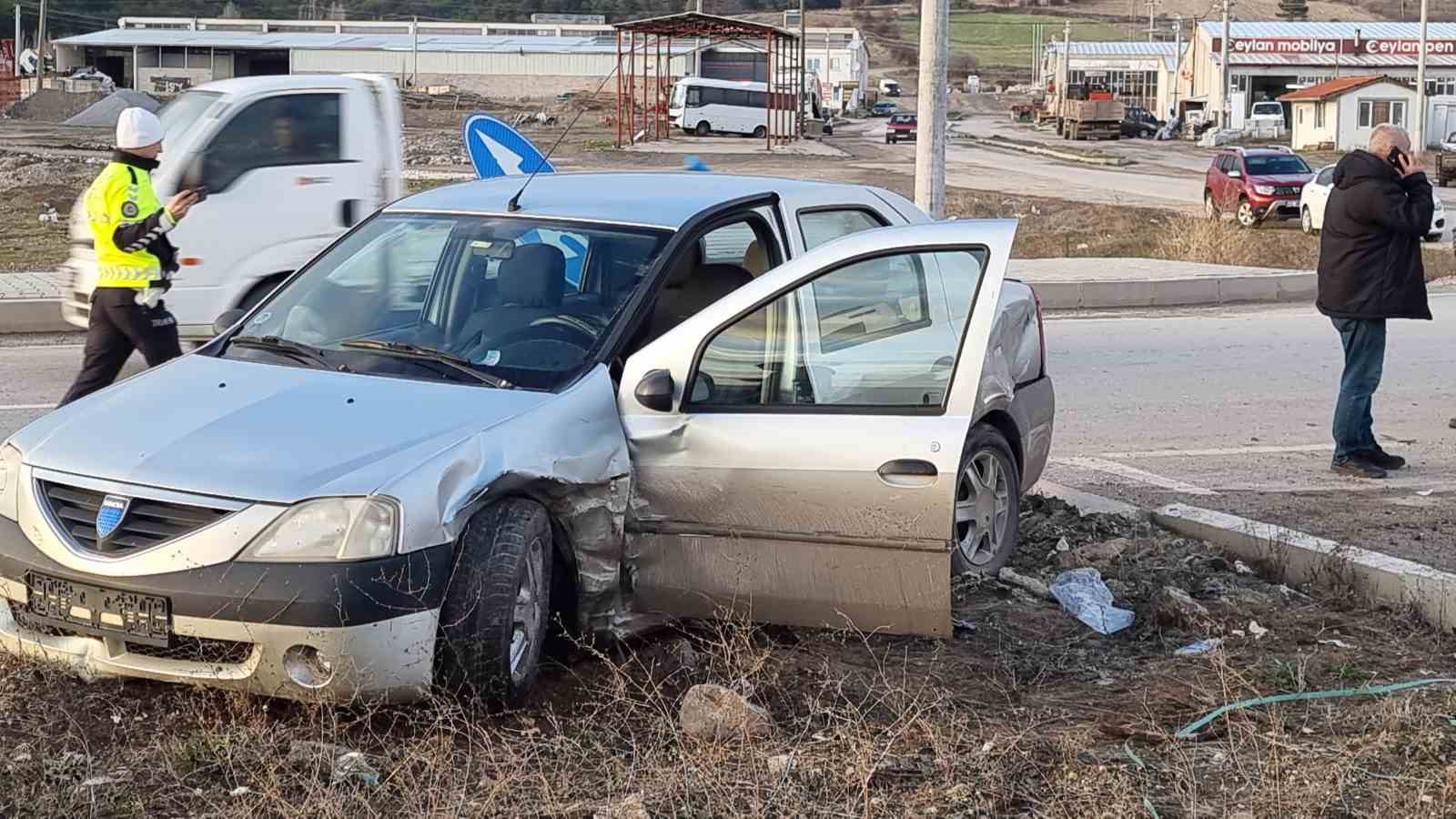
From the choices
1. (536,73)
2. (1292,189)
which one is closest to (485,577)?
(1292,189)

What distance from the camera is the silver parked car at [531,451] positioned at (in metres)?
4.14

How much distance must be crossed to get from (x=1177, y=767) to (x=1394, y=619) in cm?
187

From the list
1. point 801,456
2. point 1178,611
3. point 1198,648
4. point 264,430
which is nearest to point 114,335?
point 264,430

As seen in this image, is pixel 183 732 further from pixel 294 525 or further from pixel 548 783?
pixel 548 783

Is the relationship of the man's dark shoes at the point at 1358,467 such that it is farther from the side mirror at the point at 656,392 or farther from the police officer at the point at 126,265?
the police officer at the point at 126,265

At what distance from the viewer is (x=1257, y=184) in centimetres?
2819

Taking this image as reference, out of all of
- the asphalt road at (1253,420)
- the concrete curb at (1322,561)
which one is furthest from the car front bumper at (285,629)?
the asphalt road at (1253,420)

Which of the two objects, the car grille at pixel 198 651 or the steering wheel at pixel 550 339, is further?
the steering wheel at pixel 550 339

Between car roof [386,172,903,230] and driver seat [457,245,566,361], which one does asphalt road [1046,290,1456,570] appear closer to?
car roof [386,172,903,230]

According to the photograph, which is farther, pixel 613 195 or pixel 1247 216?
pixel 1247 216

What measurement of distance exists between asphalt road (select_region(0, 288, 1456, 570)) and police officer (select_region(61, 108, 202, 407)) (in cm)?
196

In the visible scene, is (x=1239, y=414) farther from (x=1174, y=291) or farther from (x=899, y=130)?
(x=899, y=130)

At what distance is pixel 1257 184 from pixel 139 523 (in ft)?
87.0

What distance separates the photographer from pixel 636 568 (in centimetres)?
494
